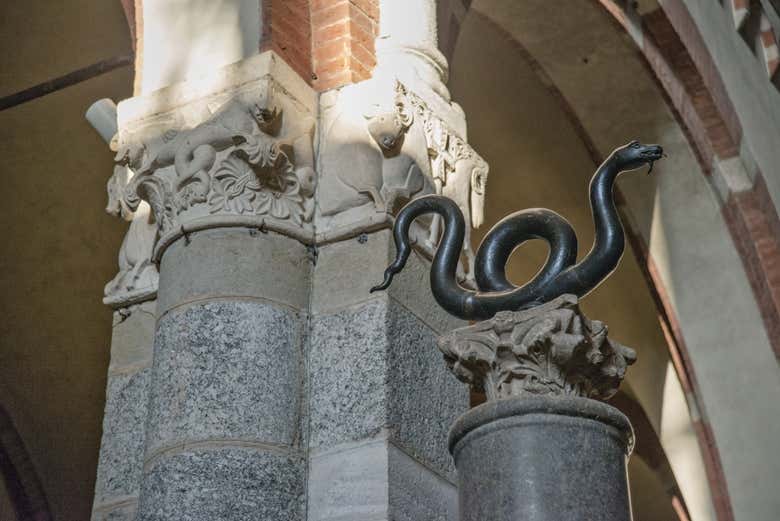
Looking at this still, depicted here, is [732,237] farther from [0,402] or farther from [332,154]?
[0,402]

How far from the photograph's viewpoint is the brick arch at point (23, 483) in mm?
7215

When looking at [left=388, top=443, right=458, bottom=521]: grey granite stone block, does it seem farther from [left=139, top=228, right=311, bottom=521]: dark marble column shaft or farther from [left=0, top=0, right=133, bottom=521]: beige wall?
[left=0, top=0, right=133, bottom=521]: beige wall

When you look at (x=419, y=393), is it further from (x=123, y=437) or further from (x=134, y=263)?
(x=134, y=263)

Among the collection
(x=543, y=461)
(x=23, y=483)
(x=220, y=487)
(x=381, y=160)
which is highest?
(x=23, y=483)

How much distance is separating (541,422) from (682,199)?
13.1ft

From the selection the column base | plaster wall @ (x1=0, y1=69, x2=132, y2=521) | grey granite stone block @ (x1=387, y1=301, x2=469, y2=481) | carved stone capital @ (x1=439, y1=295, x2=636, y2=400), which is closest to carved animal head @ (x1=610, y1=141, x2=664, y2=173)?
carved stone capital @ (x1=439, y1=295, x2=636, y2=400)

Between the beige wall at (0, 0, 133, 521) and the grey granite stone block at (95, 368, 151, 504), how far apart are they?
348 cm

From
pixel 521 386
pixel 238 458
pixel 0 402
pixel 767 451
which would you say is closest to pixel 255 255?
pixel 238 458

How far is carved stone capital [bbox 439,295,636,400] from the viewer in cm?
215

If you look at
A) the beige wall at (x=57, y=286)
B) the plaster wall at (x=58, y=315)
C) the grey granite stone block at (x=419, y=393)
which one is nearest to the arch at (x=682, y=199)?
the beige wall at (x=57, y=286)

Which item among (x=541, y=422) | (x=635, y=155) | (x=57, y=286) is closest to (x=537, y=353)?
(x=541, y=422)

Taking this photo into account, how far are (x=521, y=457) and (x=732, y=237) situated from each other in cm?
397

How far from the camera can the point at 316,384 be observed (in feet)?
9.62

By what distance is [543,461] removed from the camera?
6.69 ft
